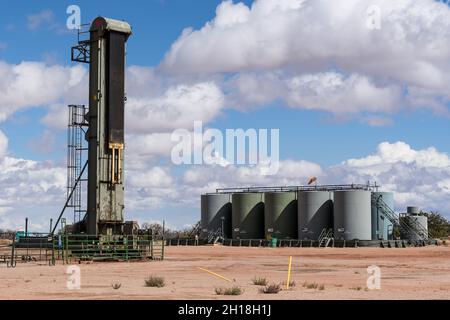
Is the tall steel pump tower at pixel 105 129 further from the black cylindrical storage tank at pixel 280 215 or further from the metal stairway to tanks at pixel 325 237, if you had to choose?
the black cylindrical storage tank at pixel 280 215

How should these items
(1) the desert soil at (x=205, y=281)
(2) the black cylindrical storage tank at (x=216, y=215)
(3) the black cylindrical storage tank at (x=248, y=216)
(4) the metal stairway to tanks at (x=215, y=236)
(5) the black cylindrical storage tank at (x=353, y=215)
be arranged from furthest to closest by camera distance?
(2) the black cylindrical storage tank at (x=216, y=215)
(4) the metal stairway to tanks at (x=215, y=236)
(3) the black cylindrical storage tank at (x=248, y=216)
(5) the black cylindrical storage tank at (x=353, y=215)
(1) the desert soil at (x=205, y=281)

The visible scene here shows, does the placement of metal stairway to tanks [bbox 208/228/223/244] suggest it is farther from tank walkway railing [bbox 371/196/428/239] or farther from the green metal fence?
the green metal fence

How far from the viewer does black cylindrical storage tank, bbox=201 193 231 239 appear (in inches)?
3031

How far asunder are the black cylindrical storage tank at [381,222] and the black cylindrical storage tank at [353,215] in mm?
1824

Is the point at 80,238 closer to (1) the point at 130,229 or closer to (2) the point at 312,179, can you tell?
(1) the point at 130,229

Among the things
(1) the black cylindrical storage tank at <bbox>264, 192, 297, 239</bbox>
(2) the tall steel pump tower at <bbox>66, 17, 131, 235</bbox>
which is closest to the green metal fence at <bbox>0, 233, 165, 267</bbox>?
(2) the tall steel pump tower at <bbox>66, 17, 131, 235</bbox>

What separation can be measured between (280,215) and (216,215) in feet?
28.2

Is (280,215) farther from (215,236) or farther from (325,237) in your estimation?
(215,236)

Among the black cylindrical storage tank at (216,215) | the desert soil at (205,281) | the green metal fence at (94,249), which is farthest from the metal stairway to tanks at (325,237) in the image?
the desert soil at (205,281)

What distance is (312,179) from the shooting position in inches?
2977

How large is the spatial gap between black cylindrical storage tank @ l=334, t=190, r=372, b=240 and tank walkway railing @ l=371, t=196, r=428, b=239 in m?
2.97

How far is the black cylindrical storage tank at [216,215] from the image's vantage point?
77.0m
